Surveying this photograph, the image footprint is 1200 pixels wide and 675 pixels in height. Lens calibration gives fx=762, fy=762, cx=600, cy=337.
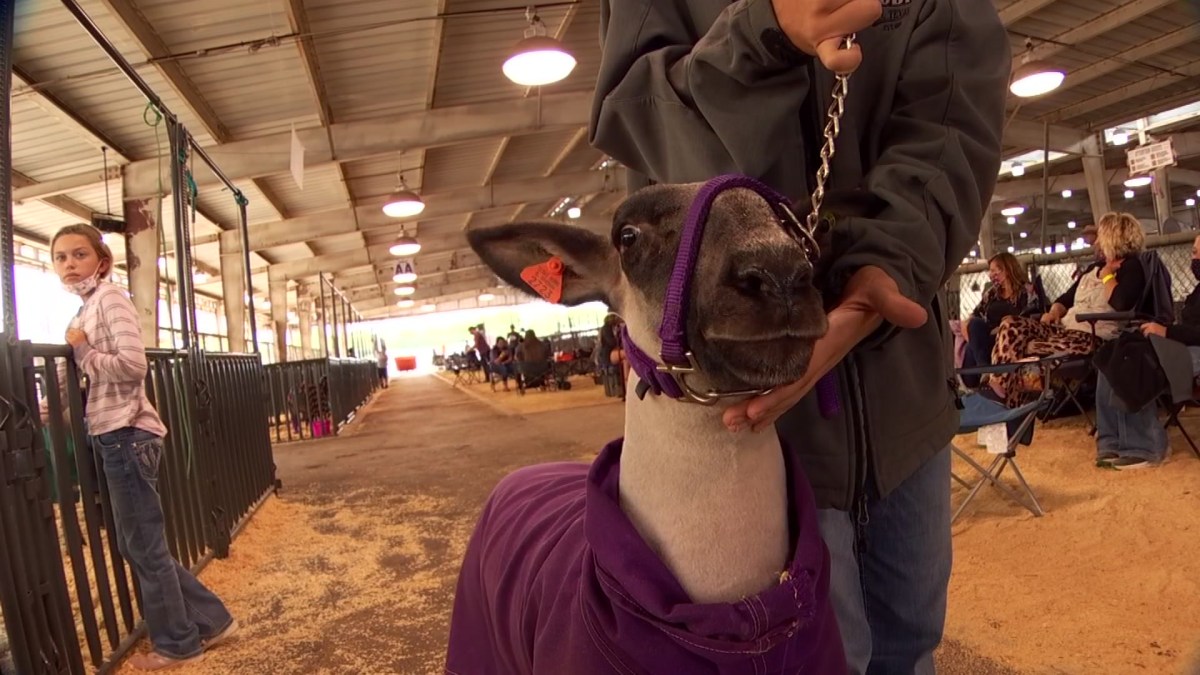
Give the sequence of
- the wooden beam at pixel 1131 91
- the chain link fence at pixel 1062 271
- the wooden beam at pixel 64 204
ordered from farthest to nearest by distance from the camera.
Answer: the wooden beam at pixel 1131 91 → the wooden beam at pixel 64 204 → the chain link fence at pixel 1062 271

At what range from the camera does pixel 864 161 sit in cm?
121

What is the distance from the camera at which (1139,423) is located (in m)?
4.20

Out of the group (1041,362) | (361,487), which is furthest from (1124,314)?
(361,487)

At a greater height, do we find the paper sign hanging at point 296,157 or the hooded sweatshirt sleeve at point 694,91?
the paper sign hanging at point 296,157

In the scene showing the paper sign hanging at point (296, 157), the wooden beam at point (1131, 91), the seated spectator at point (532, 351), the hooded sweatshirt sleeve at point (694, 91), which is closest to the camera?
the hooded sweatshirt sleeve at point (694, 91)

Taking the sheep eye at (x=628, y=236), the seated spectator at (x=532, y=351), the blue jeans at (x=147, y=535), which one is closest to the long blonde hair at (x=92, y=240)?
the blue jeans at (x=147, y=535)

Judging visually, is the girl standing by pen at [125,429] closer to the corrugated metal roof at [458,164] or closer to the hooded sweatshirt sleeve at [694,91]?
the hooded sweatshirt sleeve at [694,91]

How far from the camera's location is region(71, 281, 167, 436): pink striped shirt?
2.81 meters

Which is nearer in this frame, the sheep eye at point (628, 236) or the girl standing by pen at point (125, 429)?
the sheep eye at point (628, 236)

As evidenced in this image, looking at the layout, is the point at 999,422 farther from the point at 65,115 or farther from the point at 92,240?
the point at 65,115

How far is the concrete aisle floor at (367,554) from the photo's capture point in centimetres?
292

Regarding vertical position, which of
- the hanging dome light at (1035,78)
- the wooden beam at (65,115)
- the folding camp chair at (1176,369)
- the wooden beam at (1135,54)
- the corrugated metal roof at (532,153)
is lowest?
the folding camp chair at (1176,369)

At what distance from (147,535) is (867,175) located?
296 cm

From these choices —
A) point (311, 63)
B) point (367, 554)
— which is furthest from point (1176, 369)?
point (311, 63)
